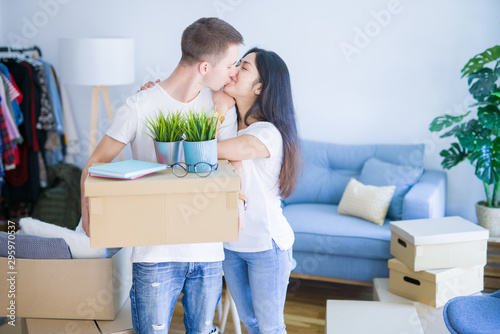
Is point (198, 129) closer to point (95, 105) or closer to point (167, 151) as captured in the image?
point (167, 151)

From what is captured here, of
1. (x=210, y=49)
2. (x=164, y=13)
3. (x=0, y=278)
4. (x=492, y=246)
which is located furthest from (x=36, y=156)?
(x=492, y=246)

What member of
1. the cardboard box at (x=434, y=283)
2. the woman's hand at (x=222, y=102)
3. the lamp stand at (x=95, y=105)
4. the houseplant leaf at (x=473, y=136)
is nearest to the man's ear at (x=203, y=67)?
the woman's hand at (x=222, y=102)

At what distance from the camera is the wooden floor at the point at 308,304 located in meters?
2.90

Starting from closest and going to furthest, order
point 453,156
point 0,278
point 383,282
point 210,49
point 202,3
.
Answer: point 210,49, point 0,278, point 383,282, point 453,156, point 202,3

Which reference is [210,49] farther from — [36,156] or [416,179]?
[36,156]

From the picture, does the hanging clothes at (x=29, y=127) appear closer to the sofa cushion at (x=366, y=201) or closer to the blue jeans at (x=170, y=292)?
the sofa cushion at (x=366, y=201)

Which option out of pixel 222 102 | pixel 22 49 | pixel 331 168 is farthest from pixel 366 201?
pixel 22 49

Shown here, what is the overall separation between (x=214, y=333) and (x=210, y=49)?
89 centimetres

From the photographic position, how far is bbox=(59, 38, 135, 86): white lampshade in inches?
145

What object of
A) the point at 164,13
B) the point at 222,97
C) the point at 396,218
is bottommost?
the point at 396,218

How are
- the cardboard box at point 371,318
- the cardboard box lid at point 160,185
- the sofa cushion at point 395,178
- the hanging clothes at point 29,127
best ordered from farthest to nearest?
1. the hanging clothes at point 29,127
2. the sofa cushion at point 395,178
3. the cardboard box at point 371,318
4. the cardboard box lid at point 160,185

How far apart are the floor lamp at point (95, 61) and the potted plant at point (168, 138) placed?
2407 millimetres

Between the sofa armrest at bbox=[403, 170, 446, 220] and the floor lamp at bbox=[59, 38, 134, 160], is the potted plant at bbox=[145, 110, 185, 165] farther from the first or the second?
the floor lamp at bbox=[59, 38, 134, 160]

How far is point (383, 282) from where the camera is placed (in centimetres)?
299
